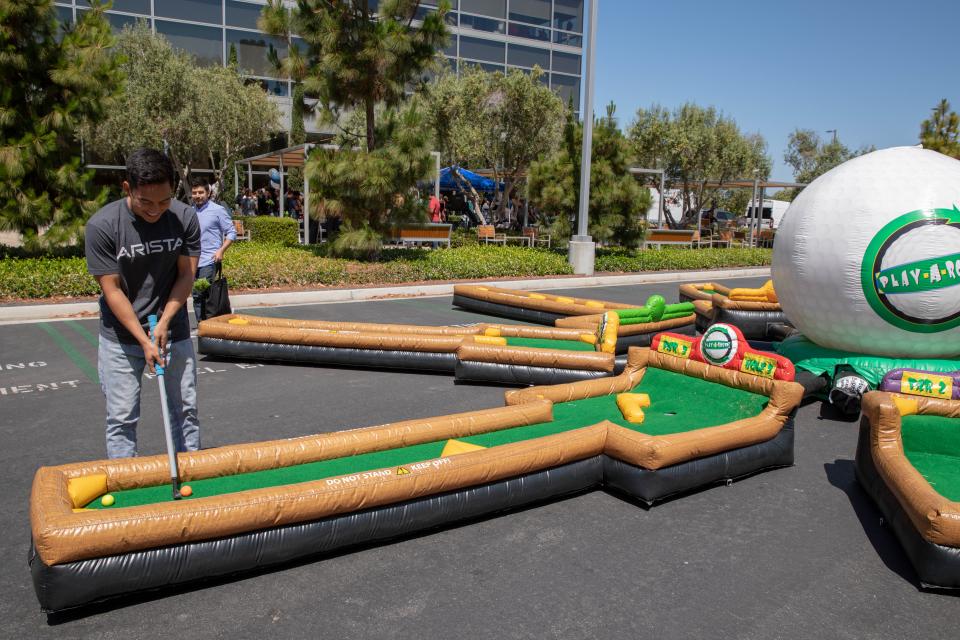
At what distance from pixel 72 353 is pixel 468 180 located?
20.5m

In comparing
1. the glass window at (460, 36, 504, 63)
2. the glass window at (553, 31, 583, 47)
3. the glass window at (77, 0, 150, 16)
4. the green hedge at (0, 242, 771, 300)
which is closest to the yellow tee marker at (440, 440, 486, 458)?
the green hedge at (0, 242, 771, 300)

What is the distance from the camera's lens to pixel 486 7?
42750mm

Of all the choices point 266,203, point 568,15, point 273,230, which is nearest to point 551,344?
point 273,230

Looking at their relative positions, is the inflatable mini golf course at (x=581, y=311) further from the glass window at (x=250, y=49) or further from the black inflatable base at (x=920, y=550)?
the glass window at (x=250, y=49)

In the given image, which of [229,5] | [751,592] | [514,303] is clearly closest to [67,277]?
[514,303]

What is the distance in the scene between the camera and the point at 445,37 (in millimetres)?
17781

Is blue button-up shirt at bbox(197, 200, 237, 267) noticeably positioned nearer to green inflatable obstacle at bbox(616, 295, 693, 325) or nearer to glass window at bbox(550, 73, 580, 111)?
green inflatable obstacle at bbox(616, 295, 693, 325)

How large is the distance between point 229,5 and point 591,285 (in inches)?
1054

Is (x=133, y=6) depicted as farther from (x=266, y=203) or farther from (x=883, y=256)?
(x=883, y=256)

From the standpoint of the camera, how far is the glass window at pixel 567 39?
4510 centimetres

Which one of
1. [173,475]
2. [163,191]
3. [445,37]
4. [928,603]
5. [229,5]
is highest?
[229,5]

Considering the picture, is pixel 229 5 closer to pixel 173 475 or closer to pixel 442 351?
pixel 442 351

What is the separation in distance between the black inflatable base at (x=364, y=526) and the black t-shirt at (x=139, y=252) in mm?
1360

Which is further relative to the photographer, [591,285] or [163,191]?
[591,285]
